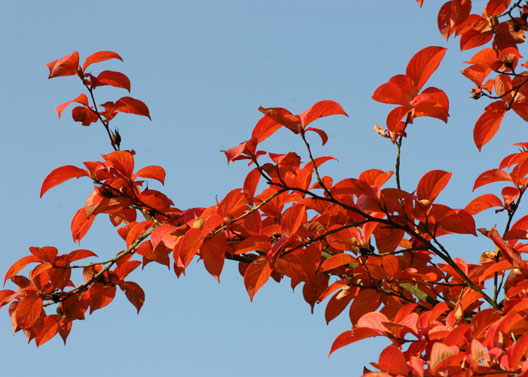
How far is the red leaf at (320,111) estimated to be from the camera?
1.71 metres

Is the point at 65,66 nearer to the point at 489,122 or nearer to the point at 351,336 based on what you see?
the point at 351,336

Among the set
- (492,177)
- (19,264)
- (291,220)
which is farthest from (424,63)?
(19,264)

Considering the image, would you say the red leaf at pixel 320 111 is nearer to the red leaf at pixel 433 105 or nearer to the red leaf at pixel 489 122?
the red leaf at pixel 433 105

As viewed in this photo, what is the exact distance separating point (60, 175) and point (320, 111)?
32.3 inches

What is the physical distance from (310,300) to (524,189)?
76 cm

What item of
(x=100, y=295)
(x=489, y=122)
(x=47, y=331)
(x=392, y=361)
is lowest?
(x=392, y=361)

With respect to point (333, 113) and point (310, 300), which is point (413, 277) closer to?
point (310, 300)

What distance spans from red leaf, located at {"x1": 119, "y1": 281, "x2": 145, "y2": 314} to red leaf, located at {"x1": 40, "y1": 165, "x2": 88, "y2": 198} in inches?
20.0

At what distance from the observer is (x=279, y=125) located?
5.86 feet

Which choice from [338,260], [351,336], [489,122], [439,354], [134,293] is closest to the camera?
[439,354]

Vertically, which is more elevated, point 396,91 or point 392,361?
point 396,91

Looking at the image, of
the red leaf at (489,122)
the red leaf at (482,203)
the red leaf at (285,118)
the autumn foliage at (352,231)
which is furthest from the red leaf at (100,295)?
the red leaf at (489,122)

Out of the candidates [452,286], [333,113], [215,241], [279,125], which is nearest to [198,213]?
[215,241]

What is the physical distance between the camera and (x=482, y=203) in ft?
6.54
